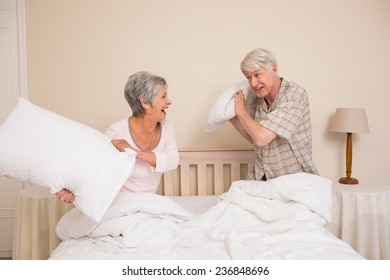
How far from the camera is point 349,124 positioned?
7.27 ft

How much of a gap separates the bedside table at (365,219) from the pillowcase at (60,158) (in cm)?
132

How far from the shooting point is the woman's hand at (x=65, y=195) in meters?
1.32

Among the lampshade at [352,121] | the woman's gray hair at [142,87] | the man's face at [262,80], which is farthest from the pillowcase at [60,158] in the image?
the lampshade at [352,121]

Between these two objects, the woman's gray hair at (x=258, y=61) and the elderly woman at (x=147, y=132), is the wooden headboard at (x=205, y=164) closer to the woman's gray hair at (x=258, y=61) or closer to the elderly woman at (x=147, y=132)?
the elderly woman at (x=147, y=132)

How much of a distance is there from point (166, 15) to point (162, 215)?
1367 millimetres

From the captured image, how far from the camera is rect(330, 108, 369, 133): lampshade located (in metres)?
2.20

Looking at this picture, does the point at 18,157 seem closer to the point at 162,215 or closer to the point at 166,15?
the point at 162,215

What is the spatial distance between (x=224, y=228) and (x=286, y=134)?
0.50 meters

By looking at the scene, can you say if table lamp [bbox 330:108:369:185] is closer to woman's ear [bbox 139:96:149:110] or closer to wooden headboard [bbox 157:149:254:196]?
wooden headboard [bbox 157:149:254:196]

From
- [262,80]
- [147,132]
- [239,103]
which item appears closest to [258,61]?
[262,80]

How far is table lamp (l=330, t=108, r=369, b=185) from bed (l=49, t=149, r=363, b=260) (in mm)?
647

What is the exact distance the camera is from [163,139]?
1745mm

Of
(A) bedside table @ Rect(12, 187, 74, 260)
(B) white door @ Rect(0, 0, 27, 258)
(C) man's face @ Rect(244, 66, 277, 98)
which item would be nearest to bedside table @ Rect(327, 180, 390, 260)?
(C) man's face @ Rect(244, 66, 277, 98)
